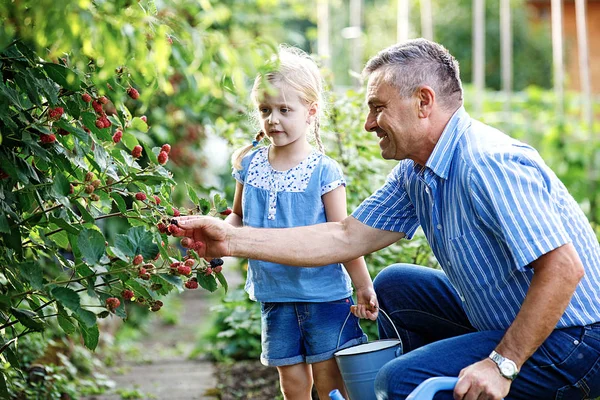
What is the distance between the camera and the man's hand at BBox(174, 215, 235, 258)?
7.94 feet

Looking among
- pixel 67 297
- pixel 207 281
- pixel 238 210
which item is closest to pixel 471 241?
pixel 207 281

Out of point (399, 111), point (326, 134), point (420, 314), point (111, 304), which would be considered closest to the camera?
point (111, 304)

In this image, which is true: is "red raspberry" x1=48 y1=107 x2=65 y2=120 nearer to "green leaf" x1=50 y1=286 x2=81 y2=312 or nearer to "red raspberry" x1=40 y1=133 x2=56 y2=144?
"red raspberry" x1=40 y1=133 x2=56 y2=144

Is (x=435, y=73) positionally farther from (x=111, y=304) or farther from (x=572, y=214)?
(x=111, y=304)

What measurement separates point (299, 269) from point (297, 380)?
1.21ft

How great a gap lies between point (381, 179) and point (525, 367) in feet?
4.96

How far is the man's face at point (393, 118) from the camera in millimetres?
2447

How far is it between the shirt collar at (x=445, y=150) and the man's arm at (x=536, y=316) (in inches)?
15.6

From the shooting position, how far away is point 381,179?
3.65 m

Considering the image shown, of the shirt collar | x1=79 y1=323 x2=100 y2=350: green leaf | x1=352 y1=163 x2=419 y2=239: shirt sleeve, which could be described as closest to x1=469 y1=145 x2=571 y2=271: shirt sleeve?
the shirt collar

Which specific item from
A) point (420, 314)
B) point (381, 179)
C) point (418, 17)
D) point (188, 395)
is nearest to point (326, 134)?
point (381, 179)

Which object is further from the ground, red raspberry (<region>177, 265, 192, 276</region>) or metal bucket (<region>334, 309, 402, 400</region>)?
red raspberry (<region>177, 265, 192, 276</region>)

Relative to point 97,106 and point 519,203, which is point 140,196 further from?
point 519,203

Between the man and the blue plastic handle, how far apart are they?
1.1 inches
